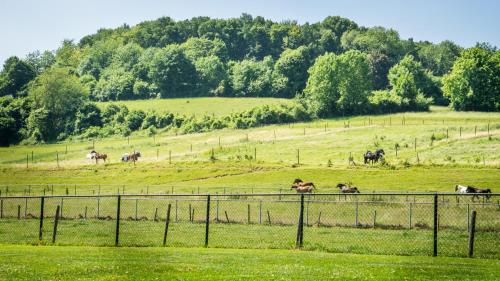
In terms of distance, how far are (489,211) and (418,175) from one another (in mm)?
25077

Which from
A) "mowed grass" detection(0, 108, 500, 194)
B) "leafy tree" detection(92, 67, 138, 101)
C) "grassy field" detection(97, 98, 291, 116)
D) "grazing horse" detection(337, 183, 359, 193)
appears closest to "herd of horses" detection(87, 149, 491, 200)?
"grazing horse" detection(337, 183, 359, 193)

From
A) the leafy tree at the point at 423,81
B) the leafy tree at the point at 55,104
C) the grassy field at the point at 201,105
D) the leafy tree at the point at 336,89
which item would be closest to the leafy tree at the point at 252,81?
the grassy field at the point at 201,105

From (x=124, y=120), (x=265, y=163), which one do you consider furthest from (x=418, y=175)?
(x=124, y=120)

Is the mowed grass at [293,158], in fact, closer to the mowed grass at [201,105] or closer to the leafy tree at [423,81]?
the mowed grass at [201,105]

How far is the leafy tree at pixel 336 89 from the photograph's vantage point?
139 meters

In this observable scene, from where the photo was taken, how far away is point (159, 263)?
18.8 metres

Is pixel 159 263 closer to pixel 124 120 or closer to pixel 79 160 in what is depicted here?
pixel 79 160

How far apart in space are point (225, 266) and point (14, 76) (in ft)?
587

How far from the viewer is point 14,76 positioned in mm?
183000

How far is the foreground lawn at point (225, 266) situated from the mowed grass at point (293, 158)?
3322 cm

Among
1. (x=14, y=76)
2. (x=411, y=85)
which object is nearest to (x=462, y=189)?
(x=411, y=85)

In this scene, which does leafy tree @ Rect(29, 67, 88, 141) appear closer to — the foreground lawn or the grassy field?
the grassy field

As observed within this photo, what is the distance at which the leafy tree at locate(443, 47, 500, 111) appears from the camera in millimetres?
133875

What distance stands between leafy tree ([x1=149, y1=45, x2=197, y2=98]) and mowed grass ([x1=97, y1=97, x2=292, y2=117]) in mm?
13669
